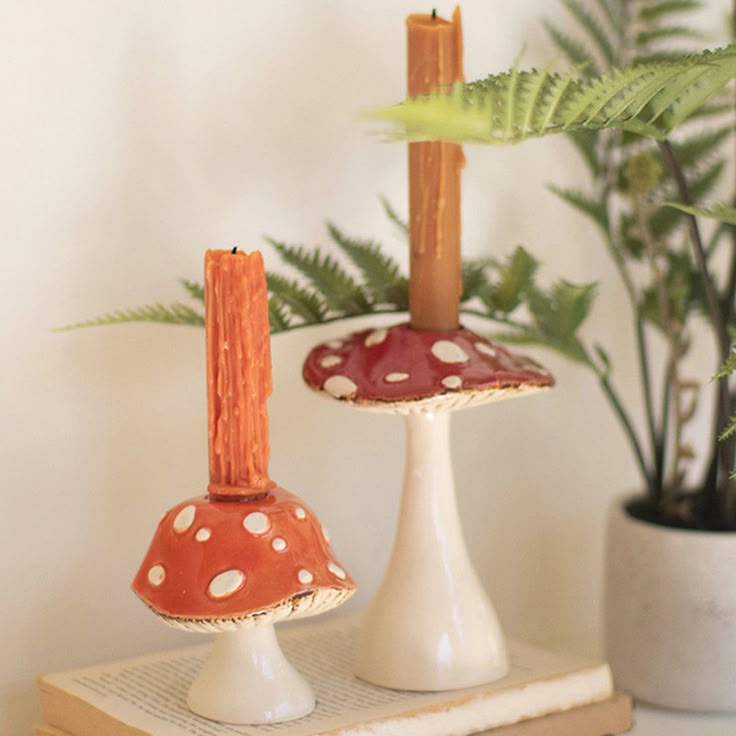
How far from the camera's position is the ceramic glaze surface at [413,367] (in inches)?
21.8

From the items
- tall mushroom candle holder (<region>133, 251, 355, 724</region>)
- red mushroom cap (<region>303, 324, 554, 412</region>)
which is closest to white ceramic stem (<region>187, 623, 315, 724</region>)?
tall mushroom candle holder (<region>133, 251, 355, 724</region>)

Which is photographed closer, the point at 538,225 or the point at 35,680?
the point at 35,680

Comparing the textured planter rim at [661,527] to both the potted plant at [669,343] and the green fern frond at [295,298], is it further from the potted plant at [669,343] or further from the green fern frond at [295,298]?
the green fern frond at [295,298]

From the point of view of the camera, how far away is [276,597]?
0.49 meters

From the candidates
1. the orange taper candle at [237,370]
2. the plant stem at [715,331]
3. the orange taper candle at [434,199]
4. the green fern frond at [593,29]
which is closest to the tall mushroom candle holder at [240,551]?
the orange taper candle at [237,370]

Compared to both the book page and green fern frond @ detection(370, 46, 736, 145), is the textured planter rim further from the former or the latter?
green fern frond @ detection(370, 46, 736, 145)

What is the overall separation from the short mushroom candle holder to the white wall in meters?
0.13

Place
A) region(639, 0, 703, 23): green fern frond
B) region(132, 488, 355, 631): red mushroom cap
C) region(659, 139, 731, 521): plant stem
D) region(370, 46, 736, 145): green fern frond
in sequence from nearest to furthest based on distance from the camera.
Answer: region(370, 46, 736, 145): green fern frond → region(132, 488, 355, 631): red mushroom cap → region(659, 139, 731, 521): plant stem → region(639, 0, 703, 23): green fern frond

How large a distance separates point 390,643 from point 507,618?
0.25 m

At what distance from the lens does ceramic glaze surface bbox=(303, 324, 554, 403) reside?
553 millimetres

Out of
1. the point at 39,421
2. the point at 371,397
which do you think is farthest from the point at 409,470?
the point at 39,421

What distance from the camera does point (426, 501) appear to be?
0.60 meters

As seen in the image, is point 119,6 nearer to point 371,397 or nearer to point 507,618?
point 371,397

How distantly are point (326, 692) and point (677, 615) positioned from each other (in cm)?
23
